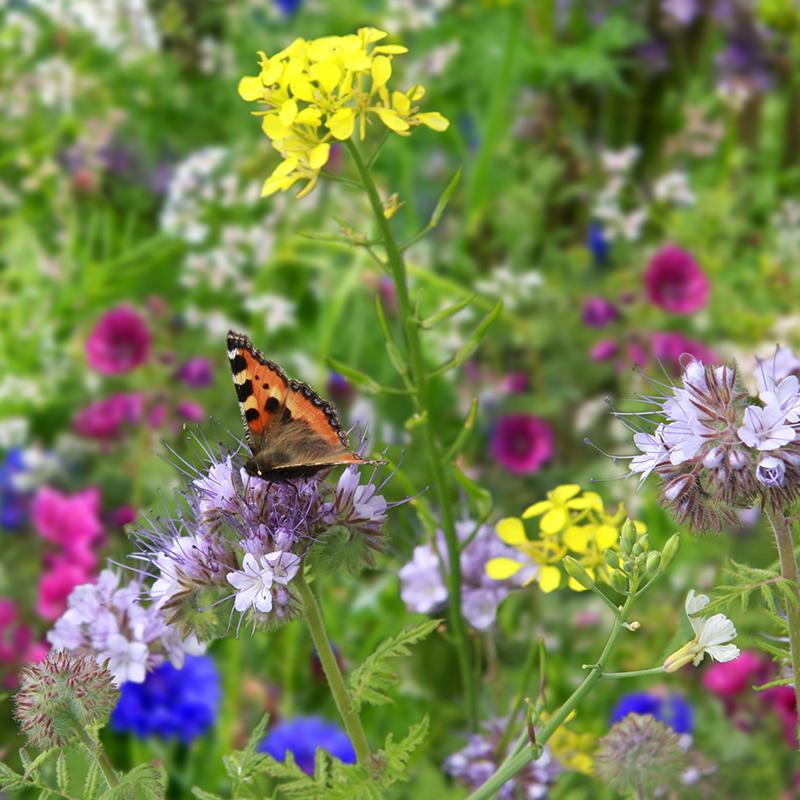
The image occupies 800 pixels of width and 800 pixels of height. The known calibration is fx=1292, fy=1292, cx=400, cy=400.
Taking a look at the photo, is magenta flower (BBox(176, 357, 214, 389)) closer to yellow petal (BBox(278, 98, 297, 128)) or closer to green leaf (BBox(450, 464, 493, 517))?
green leaf (BBox(450, 464, 493, 517))

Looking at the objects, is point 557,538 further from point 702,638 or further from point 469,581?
point 702,638

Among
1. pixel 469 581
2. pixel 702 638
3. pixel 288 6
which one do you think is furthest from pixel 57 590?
pixel 288 6

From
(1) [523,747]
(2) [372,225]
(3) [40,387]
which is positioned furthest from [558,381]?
(1) [523,747]

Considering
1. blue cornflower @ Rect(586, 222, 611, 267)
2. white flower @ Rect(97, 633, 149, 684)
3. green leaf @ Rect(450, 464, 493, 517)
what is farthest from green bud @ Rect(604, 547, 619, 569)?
blue cornflower @ Rect(586, 222, 611, 267)

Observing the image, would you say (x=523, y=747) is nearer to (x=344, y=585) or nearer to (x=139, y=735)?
(x=139, y=735)

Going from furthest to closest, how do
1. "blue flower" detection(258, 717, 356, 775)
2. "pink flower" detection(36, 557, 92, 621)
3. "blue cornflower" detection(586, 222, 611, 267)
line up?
"blue cornflower" detection(586, 222, 611, 267), "pink flower" detection(36, 557, 92, 621), "blue flower" detection(258, 717, 356, 775)
